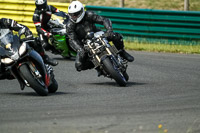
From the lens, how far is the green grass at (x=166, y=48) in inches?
612

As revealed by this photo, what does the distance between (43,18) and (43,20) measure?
2.3 inches

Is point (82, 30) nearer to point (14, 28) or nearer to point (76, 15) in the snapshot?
point (76, 15)

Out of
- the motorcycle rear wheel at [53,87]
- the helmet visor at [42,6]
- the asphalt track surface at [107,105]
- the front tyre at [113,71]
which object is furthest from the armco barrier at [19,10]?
the motorcycle rear wheel at [53,87]

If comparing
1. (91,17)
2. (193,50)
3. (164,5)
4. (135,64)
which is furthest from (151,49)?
(164,5)

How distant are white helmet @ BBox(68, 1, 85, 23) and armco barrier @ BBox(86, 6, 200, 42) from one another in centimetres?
641

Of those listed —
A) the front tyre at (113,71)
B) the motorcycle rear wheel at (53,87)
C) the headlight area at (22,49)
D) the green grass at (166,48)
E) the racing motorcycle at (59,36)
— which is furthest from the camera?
the green grass at (166,48)

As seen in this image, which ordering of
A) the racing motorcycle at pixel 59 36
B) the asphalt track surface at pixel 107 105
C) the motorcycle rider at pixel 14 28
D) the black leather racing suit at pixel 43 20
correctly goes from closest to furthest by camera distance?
the asphalt track surface at pixel 107 105, the motorcycle rider at pixel 14 28, the racing motorcycle at pixel 59 36, the black leather racing suit at pixel 43 20

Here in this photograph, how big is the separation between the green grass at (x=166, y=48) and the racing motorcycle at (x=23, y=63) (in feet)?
26.7

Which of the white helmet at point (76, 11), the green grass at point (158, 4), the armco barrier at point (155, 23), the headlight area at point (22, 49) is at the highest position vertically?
the white helmet at point (76, 11)

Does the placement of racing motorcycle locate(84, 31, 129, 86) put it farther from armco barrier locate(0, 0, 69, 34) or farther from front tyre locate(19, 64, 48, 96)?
armco barrier locate(0, 0, 69, 34)

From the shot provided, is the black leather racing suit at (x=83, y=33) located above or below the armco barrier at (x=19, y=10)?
above

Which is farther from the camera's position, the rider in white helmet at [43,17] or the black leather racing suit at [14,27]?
the rider in white helmet at [43,17]

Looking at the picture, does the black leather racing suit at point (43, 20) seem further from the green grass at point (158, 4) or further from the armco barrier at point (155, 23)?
the green grass at point (158, 4)

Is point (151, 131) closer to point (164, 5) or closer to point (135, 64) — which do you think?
point (135, 64)
